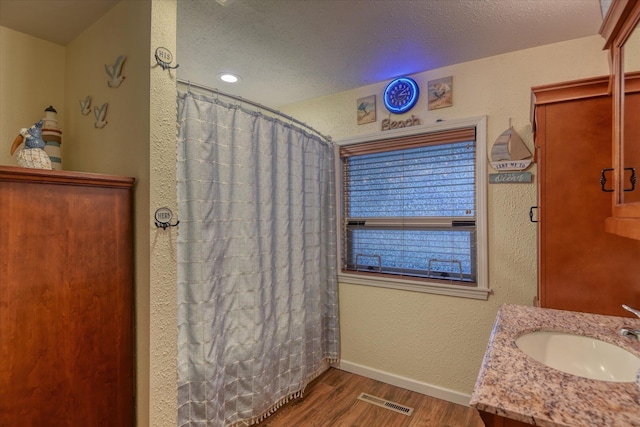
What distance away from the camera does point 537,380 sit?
0.77m

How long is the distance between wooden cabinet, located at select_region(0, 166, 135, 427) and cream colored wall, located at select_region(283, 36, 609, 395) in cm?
171

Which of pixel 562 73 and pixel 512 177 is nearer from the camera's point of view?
pixel 562 73

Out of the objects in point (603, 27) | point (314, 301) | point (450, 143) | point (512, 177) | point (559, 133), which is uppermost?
point (603, 27)

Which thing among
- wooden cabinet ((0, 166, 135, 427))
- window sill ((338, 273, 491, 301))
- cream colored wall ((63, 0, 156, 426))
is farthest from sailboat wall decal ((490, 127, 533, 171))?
wooden cabinet ((0, 166, 135, 427))

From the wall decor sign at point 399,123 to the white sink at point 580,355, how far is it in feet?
5.22

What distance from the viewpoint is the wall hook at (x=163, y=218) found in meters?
1.23

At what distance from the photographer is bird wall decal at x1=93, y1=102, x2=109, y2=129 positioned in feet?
4.58

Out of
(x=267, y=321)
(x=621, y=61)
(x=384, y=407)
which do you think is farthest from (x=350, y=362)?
(x=621, y=61)

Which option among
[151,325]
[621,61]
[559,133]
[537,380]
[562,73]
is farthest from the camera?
[562,73]

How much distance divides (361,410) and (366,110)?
2219 millimetres

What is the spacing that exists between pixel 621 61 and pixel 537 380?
1.12 metres

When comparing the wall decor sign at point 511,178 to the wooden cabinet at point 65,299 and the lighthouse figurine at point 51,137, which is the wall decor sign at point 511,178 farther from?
the lighthouse figurine at point 51,137

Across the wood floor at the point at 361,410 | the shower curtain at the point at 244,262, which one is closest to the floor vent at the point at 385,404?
the wood floor at the point at 361,410

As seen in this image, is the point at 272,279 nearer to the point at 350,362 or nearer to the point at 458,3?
the point at 350,362
